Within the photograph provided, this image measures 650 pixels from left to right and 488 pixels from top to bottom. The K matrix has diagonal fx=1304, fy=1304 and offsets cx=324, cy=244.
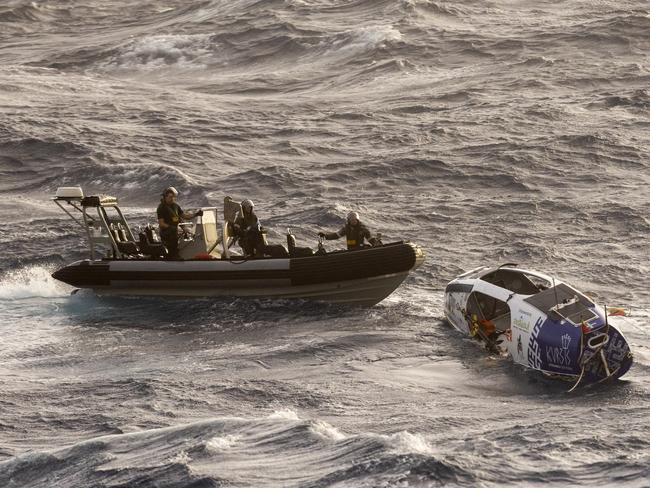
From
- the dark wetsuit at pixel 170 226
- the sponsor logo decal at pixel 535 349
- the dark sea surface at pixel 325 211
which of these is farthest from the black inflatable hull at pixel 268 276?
the sponsor logo decal at pixel 535 349

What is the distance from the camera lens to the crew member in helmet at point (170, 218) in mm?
23938

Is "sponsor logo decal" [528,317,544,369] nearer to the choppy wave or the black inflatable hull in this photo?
the black inflatable hull

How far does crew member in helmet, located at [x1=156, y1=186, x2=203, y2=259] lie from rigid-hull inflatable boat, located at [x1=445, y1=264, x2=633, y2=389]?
5.46 metres

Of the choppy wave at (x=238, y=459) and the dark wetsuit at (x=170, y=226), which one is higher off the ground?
the dark wetsuit at (x=170, y=226)

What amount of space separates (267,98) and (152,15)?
50.5 ft

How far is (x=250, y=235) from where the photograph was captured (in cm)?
2384

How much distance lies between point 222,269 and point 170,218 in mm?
1423

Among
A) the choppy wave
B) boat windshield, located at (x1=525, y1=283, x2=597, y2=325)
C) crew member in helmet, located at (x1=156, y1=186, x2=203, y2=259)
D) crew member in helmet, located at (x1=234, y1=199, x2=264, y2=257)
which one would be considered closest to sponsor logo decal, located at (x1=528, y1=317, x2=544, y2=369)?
boat windshield, located at (x1=525, y1=283, x2=597, y2=325)

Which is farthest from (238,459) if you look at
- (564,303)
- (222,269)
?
(222,269)

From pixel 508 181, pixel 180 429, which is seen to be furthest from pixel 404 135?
pixel 180 429

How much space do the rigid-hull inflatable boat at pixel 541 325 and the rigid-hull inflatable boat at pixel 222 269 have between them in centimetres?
170

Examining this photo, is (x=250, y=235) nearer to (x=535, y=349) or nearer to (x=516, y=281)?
(x=516, y=281)

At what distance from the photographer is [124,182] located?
107 feet

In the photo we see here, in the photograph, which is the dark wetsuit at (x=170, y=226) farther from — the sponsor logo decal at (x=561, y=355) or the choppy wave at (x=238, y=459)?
the sponsor logo decal at (x=561, y=355)
